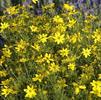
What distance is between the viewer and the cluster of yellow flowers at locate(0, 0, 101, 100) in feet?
10.1

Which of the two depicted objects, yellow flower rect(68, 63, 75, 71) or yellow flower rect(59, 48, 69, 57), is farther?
yellow flower rect(59, 48, 69, 57)

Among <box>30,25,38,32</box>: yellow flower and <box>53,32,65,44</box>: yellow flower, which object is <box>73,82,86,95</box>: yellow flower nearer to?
<box>53,32,65,44</box>: yellow flower

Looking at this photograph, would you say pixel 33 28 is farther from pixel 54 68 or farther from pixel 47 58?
pixel 54 68

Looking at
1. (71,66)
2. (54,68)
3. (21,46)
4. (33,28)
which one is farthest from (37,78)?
(33,28)

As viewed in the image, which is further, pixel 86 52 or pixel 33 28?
pixel 33 28

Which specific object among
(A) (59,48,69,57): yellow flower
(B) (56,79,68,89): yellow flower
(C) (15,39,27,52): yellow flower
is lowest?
(B) (56,79,68,89): yellow flower

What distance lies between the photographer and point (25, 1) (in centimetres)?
510

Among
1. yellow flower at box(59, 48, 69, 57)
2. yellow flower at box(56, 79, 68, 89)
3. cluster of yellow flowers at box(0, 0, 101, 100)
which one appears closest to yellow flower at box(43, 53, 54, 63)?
cluster of yellow flowers at box(0, 0, 101, 100)

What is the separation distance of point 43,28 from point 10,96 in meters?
0.94

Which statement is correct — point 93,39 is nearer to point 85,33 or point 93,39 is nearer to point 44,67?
point 85,33

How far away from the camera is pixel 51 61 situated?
136 inches

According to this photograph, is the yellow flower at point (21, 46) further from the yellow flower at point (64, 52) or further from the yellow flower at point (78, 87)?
the yellow flower at point (78, 87)

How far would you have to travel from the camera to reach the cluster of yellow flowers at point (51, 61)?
3084mm

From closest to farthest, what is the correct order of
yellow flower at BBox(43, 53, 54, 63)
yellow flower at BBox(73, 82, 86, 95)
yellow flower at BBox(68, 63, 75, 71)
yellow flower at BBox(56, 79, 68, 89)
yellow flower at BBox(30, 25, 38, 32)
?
yellow flower at BBox(73, 82, 86, 95) → yellow flower at BBox(56, 79, 68, 89) → yellow flower at BBox(68, 63, 75, 71) → yellow flower at BBox(43, 53, 54, 63) → yellow flower at BBox(30, 25, 38, 32)
